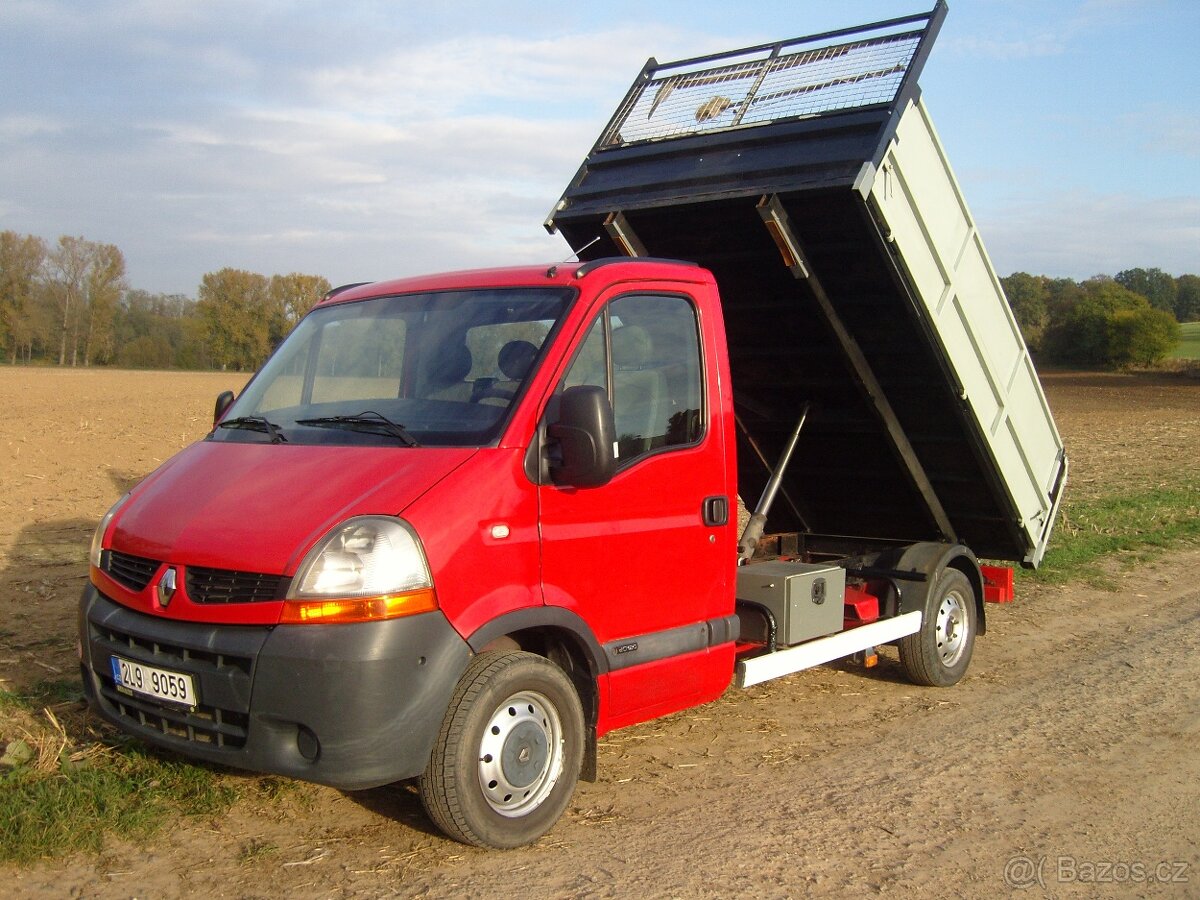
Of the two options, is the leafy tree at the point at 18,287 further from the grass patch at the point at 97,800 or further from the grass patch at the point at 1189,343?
the grass patch at the point at 97,800

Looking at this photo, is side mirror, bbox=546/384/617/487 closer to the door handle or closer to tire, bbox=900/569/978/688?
the door handle

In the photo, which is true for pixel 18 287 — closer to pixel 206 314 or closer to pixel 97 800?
pixel 206 314

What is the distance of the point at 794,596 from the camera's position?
5.92 m

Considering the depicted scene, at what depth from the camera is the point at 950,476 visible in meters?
7.18

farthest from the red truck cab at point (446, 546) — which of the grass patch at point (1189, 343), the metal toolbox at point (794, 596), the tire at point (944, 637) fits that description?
the grass patch at point (1189, 343)

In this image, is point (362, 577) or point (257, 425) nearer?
point (362, 577)

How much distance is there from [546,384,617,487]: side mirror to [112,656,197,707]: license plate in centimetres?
162

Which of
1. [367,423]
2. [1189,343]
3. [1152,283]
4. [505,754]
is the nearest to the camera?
[505,754]

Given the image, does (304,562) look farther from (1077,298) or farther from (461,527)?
(1077,298)

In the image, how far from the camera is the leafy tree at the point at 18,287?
73.1 m

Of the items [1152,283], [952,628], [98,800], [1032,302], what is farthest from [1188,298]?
[98,800]

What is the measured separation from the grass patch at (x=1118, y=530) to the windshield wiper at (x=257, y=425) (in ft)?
26.1

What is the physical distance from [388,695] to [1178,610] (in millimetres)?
7615

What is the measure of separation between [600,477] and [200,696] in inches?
66.5
